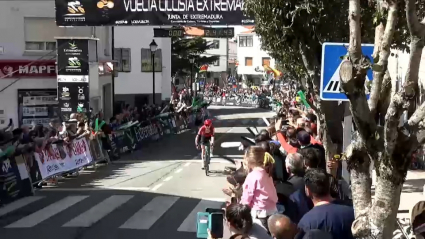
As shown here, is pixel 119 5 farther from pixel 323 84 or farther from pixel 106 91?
pixel 323 84

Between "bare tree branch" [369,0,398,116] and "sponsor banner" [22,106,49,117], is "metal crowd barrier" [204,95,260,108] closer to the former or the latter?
"sponsor banner" [22,106,49,117]

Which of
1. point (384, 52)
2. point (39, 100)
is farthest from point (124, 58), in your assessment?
point (384, 52)

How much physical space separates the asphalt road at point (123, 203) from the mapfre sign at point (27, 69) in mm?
5903

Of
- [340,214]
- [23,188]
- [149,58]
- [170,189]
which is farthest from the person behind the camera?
[149,58]

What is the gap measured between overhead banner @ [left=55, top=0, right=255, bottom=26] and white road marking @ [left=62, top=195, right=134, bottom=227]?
33.1 ft

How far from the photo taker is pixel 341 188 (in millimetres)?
8531

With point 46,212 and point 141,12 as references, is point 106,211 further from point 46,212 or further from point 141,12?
point 141,12

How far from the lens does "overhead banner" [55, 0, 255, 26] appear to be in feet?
77.4

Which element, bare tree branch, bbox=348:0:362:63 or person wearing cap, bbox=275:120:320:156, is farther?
person wearing cap, bbox=275:120:320:156

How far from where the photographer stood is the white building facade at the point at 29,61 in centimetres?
2558

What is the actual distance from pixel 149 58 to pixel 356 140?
124 feet

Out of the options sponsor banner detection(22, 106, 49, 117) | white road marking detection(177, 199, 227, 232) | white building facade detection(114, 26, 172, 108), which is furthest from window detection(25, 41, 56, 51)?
white road marking detection(177, 199, 227, 232)

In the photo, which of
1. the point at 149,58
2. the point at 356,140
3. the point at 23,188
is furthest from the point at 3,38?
the point at 356,140

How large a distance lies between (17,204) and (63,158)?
151 inches
